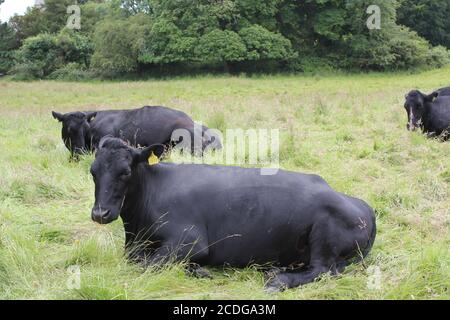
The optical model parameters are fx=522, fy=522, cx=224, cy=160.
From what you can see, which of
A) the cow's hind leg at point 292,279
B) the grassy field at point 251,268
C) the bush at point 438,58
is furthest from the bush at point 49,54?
the cow's hind leg at point 292,279

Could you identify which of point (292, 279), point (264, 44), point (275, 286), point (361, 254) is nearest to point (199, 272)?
point (275, 286)

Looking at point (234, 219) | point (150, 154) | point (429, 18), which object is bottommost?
point (234, 219)

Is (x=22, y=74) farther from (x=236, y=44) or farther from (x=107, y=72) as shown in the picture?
(x=236, y=44)

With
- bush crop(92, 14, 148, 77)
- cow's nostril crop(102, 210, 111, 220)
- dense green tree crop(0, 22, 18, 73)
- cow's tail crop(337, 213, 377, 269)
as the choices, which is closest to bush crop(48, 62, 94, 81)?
bush crop(92, 14, 148, 77)

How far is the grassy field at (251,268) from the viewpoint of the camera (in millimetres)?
4133

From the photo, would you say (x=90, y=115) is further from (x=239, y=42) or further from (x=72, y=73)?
(x=72, y=73)

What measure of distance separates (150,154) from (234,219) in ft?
3.20

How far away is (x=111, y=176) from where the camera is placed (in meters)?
4.46

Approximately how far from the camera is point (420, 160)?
28.4ft

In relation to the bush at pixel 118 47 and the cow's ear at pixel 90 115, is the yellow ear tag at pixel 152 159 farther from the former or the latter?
the bush at pixel 118 47

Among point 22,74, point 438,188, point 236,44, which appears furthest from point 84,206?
point 22,74

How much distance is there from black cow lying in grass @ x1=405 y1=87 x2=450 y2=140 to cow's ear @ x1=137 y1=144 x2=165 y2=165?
24.9 ft

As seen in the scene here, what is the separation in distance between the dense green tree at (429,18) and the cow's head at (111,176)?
4734cm

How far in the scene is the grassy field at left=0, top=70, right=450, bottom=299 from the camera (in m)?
4.13
